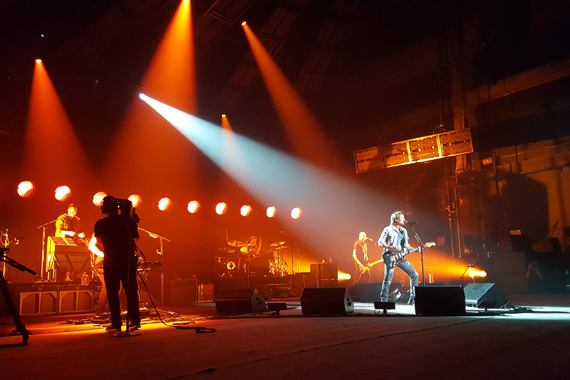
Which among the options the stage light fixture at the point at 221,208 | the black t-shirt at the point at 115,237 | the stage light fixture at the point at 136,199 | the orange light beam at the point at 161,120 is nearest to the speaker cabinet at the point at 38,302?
the black t-shirt at the point at 115,237

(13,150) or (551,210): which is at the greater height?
(13,150)

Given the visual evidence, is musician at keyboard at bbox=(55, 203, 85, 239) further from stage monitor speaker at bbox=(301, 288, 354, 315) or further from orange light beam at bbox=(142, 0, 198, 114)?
stage monitor speaker at bbox=(301, 288, 354, 315)

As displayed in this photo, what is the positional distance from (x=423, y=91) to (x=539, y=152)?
4.41 meters

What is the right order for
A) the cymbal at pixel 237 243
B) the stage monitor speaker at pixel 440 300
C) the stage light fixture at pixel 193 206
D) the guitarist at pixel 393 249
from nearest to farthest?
the stage monitor speaker at pixel 440 300 → the guitarist at pixel 393 249 → the cymbal at pixel 237 243 → the stage light fixture at pixel 193 206

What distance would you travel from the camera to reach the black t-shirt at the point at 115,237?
5.54 m

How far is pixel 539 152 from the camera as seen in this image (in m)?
14.7

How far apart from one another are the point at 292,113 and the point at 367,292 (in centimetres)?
793

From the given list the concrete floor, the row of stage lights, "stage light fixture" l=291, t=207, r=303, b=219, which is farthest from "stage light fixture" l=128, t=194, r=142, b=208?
the concrete floor

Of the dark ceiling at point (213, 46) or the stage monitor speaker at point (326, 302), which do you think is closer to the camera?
the stage monitor speaker at point (326, 302)

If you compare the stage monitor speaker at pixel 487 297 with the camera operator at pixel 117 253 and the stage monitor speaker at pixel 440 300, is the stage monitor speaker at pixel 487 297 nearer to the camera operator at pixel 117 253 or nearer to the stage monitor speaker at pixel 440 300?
the stage monitor speaker at pixel 440 300

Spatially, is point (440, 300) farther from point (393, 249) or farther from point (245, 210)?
point (245, 210)

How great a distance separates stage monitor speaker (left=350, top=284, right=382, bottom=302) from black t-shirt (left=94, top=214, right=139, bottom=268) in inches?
239

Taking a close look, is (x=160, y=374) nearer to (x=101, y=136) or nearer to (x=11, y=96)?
(x=11, y=96)

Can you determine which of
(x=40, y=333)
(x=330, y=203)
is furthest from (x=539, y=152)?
(x=40, y=333)
